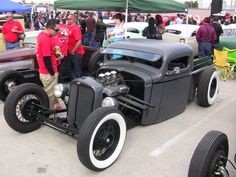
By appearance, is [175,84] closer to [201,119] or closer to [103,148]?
[201,119]

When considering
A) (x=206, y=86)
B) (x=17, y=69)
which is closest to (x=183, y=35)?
(x=206, y=86)

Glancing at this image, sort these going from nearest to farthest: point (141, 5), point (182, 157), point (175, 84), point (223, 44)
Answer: point (182, 157), point (175, 84), point (141, 5), point (223, 44)

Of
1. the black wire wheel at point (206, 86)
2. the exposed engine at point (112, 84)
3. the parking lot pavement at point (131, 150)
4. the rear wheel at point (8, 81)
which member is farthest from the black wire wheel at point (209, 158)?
the rear wheel at point (8, 81)

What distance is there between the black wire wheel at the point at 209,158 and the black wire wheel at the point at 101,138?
45.0 inches

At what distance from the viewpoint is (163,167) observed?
391 cm

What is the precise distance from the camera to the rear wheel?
19.5 ft

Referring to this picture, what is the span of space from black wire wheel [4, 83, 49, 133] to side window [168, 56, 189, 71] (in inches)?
87.1

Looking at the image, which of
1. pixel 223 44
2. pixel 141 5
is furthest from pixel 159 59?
pixel 223 44

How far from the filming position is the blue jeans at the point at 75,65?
720cm

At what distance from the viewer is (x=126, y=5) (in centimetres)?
758

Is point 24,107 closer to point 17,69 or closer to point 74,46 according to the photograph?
point 17,69

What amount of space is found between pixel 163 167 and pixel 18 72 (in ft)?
12.0

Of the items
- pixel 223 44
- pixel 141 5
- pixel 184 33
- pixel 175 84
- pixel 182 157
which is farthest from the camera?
pixel 184 33

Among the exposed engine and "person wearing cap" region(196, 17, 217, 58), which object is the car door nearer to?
the exposed engine
